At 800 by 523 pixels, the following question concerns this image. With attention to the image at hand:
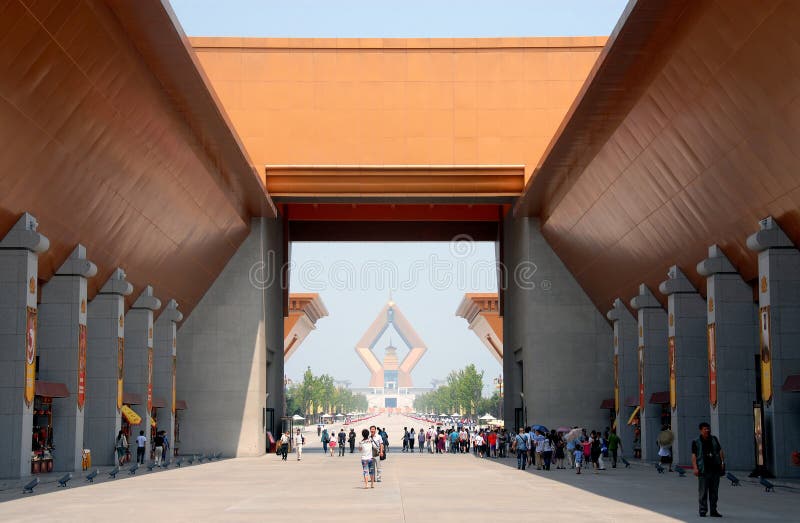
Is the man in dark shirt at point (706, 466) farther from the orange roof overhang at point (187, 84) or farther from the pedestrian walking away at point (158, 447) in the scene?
the pedestrian walking away at point (158, 447)

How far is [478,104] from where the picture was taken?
54.3m

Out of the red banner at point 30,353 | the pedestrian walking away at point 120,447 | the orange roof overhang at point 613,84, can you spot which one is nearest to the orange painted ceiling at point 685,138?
the orange roof overhang at point 613,84

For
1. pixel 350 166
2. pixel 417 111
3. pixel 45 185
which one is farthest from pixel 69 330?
pixel 417 111

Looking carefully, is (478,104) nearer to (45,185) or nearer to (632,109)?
(632,109)

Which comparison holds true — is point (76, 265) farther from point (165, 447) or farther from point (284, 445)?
point (284, 445)

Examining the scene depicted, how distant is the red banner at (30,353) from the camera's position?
3145 cm

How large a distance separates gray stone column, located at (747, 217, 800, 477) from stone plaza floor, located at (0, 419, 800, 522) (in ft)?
4.79

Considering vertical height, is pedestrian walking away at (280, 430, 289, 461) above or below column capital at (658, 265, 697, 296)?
below

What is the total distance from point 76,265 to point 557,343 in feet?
84.7

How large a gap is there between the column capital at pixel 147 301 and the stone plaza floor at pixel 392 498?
953 centimetres

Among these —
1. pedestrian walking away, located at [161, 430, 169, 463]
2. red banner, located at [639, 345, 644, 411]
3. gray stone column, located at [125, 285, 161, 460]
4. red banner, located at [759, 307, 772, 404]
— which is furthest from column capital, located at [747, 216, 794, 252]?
pedestrian walking away, located at [161, 430, 169, 463]

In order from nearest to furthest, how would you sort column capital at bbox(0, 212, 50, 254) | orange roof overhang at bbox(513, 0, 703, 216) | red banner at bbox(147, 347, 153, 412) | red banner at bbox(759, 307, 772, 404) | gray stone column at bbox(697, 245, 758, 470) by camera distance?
1. orange roof overhang at bbox(513, 0, 703, 216)
2. column capital at bbox(0, 212, 50, 254)
3. red banner at bbox(759, 307, 772, 404)
4. gray stone column at bbox(697, 245, 758, 470)
5. red banner at bbox(147, 347, 153, 412)

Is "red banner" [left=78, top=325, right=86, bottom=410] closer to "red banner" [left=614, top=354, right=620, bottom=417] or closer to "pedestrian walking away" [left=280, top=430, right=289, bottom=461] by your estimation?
"pedestrian walking away" [left=280, top=430, right=289, bottom=461]

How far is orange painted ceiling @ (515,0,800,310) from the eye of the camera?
84.3ft
